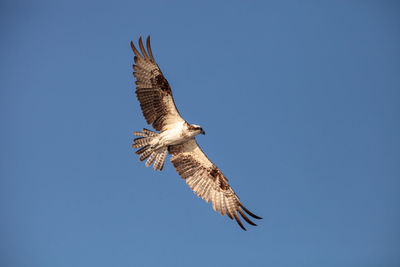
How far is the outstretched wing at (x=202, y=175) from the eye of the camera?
12.6 m

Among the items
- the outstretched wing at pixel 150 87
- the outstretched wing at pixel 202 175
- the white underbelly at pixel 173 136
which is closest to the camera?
the outstretched wing at pixel 150 87

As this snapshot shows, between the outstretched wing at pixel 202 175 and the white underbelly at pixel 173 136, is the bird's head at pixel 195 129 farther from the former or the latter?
the outstretched wing at pixel 202 175

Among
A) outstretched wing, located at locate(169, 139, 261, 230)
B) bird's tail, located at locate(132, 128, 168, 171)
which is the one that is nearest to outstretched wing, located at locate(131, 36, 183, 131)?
bird's tail, located at locate(132, 128, 168, 171)

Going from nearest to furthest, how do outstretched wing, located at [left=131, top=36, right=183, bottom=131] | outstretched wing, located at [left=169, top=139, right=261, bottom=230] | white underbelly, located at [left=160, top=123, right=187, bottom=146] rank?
outstretched wing, located at [left=131, top=36, right=183, bottom=131]
white underbelly, located at [left=160, top=123, right=187, bottom=146]
outstretched wing, located at [left=169, top=139, right=261, bottom=230]

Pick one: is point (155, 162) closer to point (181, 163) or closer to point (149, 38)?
point (181, 163)

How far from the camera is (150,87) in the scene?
11953 mm

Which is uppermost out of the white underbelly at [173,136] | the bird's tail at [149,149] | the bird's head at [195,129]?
the bird's head at [195,129]

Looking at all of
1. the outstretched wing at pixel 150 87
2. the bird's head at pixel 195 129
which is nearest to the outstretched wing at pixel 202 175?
the bird's head at pixel 195 129

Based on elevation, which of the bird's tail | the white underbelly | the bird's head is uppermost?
the bird's head

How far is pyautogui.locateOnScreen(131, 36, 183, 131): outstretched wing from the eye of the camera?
38.9ft

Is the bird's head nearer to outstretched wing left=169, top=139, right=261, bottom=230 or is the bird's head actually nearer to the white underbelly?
the white underbelly

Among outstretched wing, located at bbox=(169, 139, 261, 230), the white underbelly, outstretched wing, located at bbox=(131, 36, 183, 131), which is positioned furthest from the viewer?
outstretched wing, located at bbox=(169, 139, 261, 230)

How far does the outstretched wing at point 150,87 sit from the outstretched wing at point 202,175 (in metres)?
1.52

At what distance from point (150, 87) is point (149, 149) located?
212 centimetres
